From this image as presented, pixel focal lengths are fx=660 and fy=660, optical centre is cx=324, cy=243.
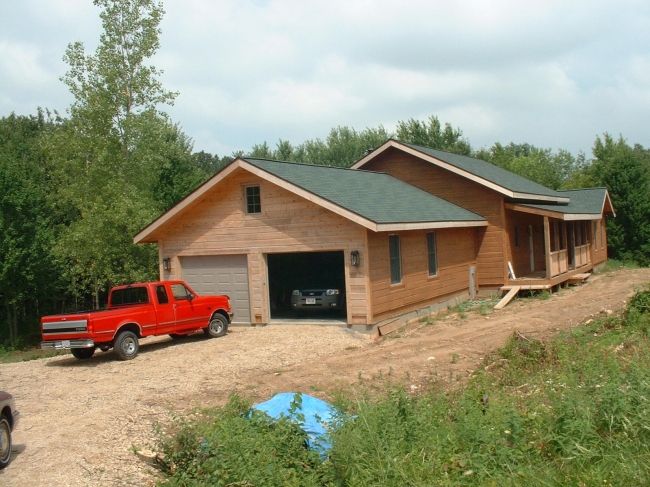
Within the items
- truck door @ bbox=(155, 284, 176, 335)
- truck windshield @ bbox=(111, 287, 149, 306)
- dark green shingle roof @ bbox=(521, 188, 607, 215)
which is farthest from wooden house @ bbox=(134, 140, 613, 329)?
truck windshield @ bbox=(111, 287, 149, 306)

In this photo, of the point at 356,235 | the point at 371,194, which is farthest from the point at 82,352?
the point at 371,194

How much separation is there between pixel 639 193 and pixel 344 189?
83.1 ft

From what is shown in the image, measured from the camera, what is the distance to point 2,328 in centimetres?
3112

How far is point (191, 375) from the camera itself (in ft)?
42.6

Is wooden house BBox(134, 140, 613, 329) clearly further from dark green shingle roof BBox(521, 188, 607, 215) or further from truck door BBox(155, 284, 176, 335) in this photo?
truck door BBox(155, 284, 176, 335)

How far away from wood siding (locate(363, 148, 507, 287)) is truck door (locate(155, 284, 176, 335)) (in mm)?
13046

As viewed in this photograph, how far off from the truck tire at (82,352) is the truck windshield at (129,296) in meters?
1.38

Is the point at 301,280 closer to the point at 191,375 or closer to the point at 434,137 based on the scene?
the point at 191,375

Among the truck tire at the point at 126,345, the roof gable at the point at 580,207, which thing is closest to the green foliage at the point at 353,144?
the roof gable at the point at 580,207

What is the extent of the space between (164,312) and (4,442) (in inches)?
296

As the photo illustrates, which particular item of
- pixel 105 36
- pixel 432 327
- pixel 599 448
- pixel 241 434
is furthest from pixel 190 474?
pixel 105 36

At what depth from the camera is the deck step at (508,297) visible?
21.7m

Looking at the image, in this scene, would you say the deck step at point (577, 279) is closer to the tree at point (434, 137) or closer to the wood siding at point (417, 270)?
the wood siding at point (417, 270)

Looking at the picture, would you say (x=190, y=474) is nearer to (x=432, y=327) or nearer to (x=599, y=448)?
(x=599, y=448)
